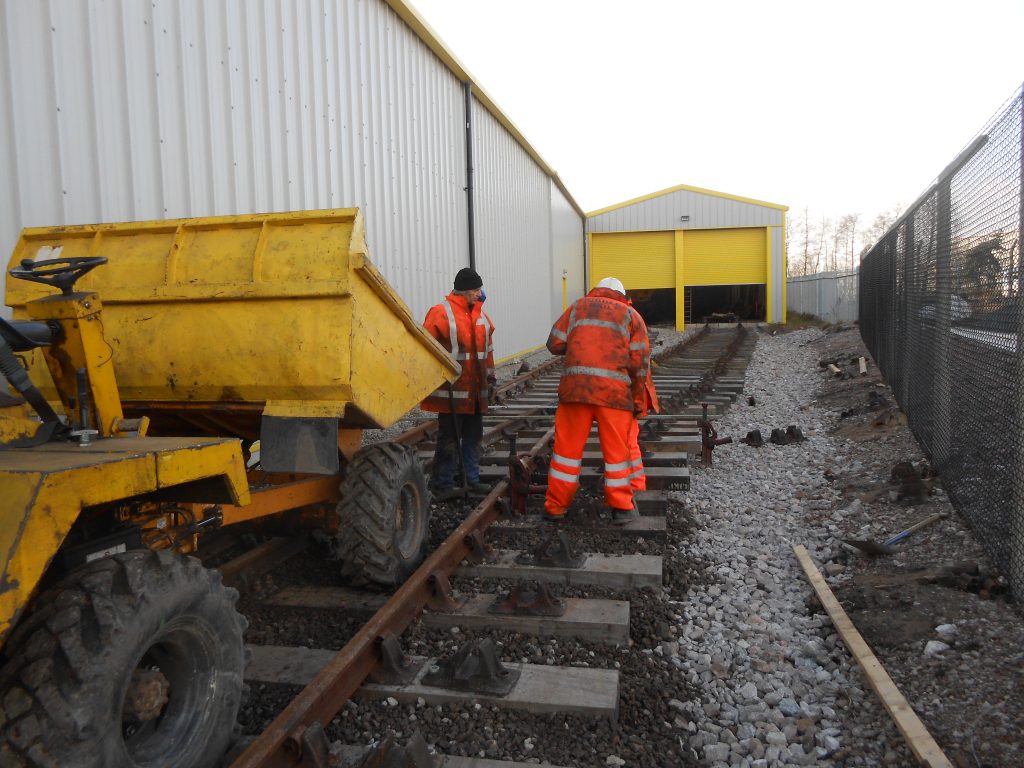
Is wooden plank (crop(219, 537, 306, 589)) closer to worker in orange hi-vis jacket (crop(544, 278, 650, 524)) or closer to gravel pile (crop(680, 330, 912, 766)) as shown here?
worker in orange hi-vis jacket (crop(544, 278, 650, 524))

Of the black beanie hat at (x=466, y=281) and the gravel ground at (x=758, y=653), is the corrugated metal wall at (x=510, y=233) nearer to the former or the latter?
the black beanie hat at (x=466, y=281)

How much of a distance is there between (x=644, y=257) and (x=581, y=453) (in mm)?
34767

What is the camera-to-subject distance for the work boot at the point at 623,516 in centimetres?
565

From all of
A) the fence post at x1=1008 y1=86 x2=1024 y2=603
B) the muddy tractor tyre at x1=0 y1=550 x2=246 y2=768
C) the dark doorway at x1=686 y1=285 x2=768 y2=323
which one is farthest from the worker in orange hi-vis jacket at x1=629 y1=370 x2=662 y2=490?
the dark doorway at x1=686 y1=285 x2=768 y2=323

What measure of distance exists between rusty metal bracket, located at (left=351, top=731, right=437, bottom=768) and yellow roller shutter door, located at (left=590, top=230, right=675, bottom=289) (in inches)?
1471

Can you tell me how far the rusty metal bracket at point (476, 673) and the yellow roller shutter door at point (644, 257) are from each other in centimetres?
3665

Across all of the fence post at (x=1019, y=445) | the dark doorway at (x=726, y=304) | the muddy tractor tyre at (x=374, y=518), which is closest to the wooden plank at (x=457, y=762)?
the muddy tractor tyre at (x=374, y=518)

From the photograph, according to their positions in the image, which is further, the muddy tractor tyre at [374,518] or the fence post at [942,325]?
the fence post at [942,325]

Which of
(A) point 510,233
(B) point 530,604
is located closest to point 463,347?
(B) point 530,604

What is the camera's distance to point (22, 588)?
6.75ft

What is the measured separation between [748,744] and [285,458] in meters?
2.44

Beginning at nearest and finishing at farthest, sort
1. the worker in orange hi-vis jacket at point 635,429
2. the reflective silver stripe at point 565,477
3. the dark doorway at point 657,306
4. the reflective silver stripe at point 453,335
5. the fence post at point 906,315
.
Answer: the reflective silver stripe at point 565,477, the worker in orange hi-vis jacket at point 635,429, the reflective silver stripe at point 453,335, the fence post at point 906,315, the dark doorway at point 657,306

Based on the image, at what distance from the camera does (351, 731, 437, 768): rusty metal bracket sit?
276 cm

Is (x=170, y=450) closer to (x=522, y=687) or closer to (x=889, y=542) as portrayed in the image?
(x=522, y=687)
